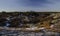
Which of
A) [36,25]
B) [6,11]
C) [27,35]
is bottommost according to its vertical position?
[27,35]

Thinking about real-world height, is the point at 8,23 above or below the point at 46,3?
below

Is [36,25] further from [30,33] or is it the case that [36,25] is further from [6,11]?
[6,11]

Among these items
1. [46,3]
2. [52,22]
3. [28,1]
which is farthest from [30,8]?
[52,22]

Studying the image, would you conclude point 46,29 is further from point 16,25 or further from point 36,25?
point 16,25

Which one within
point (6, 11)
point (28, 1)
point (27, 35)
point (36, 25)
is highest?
point (28, 1)

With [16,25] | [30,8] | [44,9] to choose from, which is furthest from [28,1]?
[16,25]

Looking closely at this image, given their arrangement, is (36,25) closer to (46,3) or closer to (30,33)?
(30,33)

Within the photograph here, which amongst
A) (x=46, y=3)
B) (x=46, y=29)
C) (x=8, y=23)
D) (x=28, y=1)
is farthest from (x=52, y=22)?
(x=8, y=23)

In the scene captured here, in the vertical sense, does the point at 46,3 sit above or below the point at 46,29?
above
